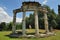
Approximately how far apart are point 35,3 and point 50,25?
17961mm

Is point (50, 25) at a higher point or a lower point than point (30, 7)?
A: lower

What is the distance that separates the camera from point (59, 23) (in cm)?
4962

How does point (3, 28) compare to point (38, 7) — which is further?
point (3, 28)

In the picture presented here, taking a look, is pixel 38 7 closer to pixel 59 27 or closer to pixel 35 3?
pixel 35 3

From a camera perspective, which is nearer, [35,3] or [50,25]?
[35,3]

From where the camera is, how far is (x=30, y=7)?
27109mm

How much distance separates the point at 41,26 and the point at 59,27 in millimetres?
6098

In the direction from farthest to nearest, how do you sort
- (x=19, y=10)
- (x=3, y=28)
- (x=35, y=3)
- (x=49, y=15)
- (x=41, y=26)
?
(x=3, y=28) < (x=41, y=26) < (x=49, y=15) < (x=19, y=10) < (x=35, y=3)

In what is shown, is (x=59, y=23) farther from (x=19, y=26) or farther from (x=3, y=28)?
(x=3, y=28)

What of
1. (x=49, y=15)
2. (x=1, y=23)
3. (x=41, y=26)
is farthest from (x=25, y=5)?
(x=1, y=23)

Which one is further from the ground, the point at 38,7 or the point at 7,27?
the point at 38,7

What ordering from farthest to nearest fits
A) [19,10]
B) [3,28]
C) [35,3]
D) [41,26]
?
1. [3,28]
2. [41,26]
3. [19,10]
4. [35,3]

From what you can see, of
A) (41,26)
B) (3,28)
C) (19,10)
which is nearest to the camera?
(19,10)

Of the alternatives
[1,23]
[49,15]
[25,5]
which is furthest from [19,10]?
[1,23]
